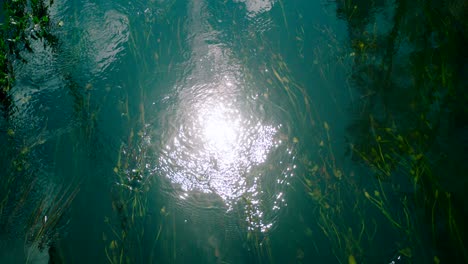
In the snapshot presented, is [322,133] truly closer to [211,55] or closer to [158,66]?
[211,55]

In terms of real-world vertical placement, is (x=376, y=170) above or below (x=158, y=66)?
below

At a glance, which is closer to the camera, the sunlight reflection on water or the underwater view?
the underwater view

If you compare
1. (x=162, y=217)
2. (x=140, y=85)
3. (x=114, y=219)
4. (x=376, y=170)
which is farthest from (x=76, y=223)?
(x=376, y=170)

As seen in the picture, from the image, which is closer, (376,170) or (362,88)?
(376,170)

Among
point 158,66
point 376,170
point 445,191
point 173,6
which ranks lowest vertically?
point 445,191

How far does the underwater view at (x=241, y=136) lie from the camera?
171cm

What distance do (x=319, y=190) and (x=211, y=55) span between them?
5.59 ft

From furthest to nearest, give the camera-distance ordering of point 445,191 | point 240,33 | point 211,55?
1. point 240,33
2. point 211,55
3. point 445,191

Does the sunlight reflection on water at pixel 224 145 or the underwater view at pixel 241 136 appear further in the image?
the sunlight reflection on water at pixel 224 145

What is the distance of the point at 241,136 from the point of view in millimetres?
2166

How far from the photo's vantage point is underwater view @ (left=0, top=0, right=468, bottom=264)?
1706 millimetres

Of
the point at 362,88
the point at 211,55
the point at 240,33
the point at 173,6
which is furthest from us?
the point at 173,6

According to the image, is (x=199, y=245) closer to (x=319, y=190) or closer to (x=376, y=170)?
(x=319, y=190)

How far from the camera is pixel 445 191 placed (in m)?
1.71
